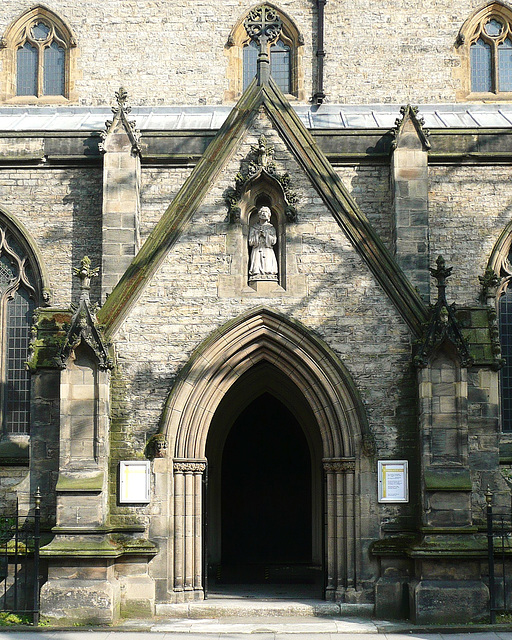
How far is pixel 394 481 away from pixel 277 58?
11941 millimetres

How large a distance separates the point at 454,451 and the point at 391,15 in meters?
12.1

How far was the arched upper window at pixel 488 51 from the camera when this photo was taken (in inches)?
869

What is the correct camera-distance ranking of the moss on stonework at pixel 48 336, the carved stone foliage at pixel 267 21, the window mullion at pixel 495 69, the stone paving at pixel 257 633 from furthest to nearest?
the window mullion at pixel 495 69, the carved stone foliage at pixel 267 21, the moss on stonework at pixel 48 336, the stone paving at pixel 257 633

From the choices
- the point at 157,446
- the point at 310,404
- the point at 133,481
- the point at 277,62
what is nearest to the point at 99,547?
the point at 133,481

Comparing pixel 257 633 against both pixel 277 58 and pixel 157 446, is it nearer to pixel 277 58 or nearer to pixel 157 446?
pixel 157 446

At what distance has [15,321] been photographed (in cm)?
1827

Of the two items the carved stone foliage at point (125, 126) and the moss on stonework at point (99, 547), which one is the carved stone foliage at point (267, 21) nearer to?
the carved stone foliage at point (125, 126)

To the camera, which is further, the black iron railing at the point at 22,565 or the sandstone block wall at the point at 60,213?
the sandstone block wall at the point at 60,213

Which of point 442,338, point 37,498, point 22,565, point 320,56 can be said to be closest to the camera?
point 37,498

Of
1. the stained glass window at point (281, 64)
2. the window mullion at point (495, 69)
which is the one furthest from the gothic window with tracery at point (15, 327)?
the window mullion at point (495, 69)

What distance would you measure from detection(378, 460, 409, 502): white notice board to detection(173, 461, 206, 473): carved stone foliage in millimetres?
2662

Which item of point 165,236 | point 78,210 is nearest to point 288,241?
point 165,236

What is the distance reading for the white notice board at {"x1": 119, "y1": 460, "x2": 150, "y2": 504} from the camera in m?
14.2

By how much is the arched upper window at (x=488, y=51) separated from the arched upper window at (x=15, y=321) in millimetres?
10529
